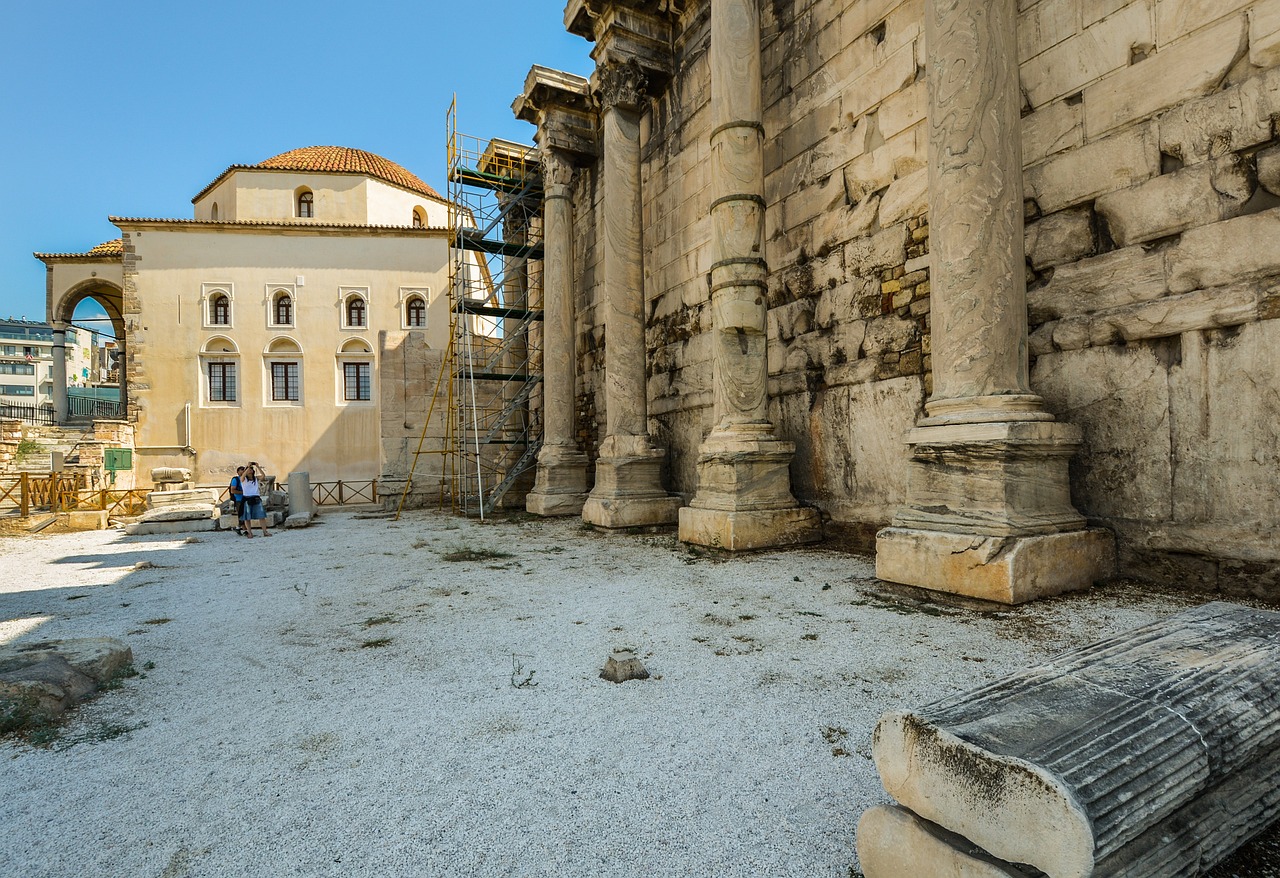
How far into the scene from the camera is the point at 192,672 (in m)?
3.27

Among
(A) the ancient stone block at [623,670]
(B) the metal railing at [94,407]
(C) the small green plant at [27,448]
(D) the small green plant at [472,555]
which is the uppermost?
(B) the metal railing at [94,407]

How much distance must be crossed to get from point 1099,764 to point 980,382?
11.3ft

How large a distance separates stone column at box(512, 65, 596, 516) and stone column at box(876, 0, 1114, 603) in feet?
23.3

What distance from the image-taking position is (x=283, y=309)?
80.6 ft

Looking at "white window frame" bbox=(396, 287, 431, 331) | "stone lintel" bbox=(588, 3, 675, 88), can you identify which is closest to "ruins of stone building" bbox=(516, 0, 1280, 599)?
"stone lintel" bbox=(588, 3, 675, 88)

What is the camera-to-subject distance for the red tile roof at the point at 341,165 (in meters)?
26.5

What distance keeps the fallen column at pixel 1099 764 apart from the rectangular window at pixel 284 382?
26541 mm

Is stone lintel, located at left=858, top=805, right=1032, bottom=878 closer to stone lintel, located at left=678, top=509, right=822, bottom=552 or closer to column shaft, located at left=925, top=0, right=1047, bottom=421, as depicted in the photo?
column shaft, located at left=925, top=0, right=1047, bottom=421

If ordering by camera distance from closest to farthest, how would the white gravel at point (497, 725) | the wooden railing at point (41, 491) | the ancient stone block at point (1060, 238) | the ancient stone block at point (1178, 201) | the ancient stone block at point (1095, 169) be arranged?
the white gravel at point (497, 725) < the ancient stone block at point (1178, 201) < the ancient stone block at point (1095, 169) < the ancient stone block at point (1060, 238) < the wooden railing at point (41, 491)

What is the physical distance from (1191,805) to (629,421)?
779cm

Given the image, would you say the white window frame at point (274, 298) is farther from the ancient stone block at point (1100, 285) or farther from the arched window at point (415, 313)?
the ancient stone block at point (1100, 285)

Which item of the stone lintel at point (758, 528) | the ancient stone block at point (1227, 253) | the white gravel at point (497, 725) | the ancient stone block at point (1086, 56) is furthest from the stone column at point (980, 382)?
the stone lintel at point (758, 528)

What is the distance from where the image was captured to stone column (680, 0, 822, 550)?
6.40 m

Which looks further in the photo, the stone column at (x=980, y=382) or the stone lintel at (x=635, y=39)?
the stone lintel at (x=635, y=39)
